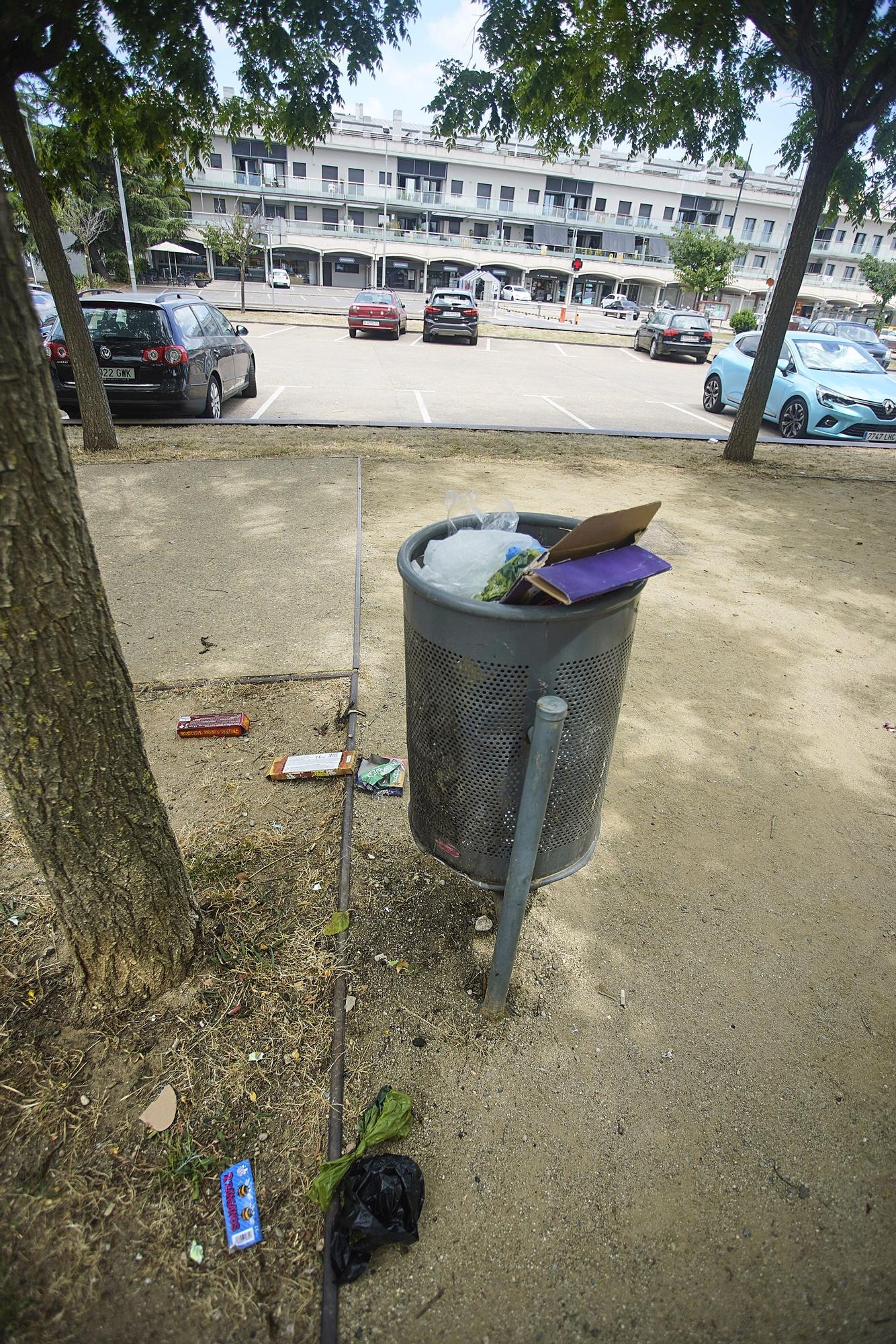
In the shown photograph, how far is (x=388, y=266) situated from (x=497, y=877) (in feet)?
233

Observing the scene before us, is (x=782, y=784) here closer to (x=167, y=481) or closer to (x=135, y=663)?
(x=135, y=663)

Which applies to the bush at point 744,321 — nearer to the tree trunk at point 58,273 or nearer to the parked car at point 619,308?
the parked car at point 619,308

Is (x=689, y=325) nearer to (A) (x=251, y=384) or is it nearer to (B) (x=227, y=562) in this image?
(A) (x=251, y=384)

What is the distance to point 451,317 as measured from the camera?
74.2 ft

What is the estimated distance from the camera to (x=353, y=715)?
354 cm

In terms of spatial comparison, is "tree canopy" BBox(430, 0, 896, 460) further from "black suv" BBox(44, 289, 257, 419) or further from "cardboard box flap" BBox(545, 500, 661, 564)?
"cardboard box flap" BBox(545, 500, 661, 564)

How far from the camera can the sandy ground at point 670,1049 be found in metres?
1.62

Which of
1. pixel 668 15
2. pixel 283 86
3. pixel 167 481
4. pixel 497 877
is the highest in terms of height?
pixel 668 15

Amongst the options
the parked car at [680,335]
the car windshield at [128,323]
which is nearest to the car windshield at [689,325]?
the parked car at [680,335]

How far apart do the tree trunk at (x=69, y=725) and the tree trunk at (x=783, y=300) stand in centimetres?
886

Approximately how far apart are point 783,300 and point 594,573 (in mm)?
8736

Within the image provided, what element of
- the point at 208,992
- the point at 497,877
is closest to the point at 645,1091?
the point at 497,877

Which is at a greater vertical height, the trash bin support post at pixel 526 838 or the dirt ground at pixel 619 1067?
the trash bin support post at pixel 526 838

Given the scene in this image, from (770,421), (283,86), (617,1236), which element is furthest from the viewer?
(770,421)
